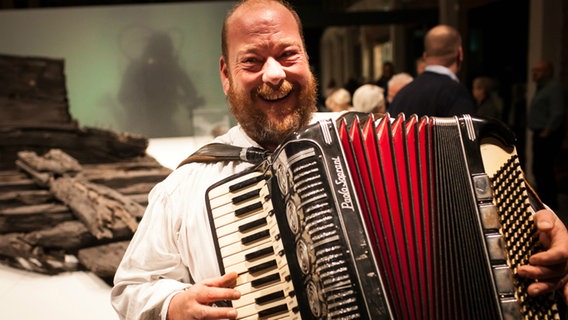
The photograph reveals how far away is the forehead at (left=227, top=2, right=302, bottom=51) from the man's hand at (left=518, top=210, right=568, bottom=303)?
845 millimetres

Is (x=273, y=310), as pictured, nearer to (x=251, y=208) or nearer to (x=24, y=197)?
(x=251, y=208)

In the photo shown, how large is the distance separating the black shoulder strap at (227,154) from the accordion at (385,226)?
108 mm

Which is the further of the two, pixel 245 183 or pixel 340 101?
pixel 340 101

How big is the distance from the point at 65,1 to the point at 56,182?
1.70m

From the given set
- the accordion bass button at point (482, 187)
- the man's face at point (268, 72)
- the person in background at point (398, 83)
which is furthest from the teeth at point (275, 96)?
the person in background at point (398, 83)

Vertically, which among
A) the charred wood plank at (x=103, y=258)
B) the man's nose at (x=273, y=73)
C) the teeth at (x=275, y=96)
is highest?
the man's nose at (x=273, y=73)

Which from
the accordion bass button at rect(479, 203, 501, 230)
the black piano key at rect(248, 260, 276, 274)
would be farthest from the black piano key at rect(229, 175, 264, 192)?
the accordion bass button at rect(479, 203, 501, 230)

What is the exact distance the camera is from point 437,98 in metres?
3.34

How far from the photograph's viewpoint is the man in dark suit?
3.32m

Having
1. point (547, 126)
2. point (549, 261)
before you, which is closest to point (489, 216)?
point (549, 261)

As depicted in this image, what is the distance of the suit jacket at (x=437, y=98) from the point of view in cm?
330

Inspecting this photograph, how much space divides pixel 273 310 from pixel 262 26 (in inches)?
31.6

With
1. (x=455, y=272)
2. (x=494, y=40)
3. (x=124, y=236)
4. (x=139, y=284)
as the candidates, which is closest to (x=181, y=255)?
(x=139, y=284)

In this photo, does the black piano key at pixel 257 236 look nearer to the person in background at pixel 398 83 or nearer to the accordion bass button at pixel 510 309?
the accordion bass button at pixel 510 309
